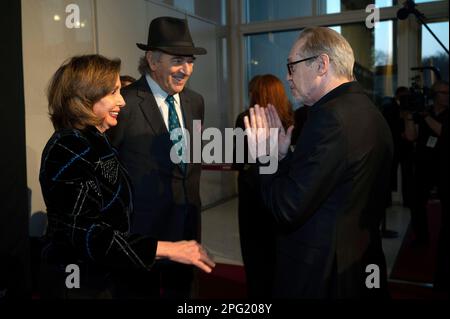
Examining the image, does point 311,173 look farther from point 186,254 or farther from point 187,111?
point 187,111

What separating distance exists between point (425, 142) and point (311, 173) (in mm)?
2838

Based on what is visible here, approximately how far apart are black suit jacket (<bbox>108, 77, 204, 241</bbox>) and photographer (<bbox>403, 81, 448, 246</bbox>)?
226 centimetres

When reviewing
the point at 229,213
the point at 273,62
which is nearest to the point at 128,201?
the point at 229,213

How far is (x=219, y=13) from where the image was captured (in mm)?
6523

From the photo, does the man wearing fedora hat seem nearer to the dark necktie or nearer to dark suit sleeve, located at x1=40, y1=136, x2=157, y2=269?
the dark necktie

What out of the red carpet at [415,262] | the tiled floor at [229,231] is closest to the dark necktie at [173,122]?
the tiled floor at [229,231]

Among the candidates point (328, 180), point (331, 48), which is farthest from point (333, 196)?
point (331, 48)

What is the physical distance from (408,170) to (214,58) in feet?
10.8

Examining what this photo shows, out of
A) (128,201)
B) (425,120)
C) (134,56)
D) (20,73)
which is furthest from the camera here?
(134,56)

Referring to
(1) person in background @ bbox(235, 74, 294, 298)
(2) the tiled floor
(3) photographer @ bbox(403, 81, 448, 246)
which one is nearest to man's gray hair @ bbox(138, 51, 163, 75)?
(1) person in background @ bbox(235, 74, 294, 298)

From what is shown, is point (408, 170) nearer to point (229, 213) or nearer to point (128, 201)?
point (229, 213)

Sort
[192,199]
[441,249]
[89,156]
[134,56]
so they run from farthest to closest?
[134,56], [441,249], [192,199], [89,156]

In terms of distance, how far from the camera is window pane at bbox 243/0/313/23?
6.42 metres

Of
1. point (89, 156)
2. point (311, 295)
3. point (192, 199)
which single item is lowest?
point (311, 295)
